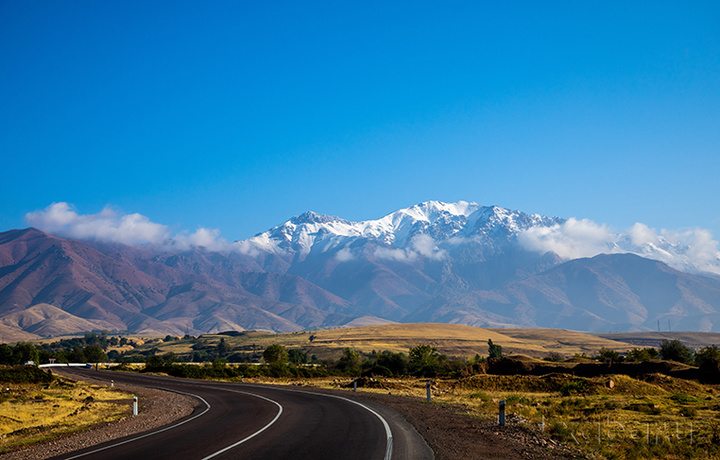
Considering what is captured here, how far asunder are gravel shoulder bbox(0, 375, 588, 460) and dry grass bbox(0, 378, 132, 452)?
5.17 ft

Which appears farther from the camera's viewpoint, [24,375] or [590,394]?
[24,375]

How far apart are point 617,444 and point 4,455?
19.8m

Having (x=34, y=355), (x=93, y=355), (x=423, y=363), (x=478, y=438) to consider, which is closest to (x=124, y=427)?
(x=478, y=438)

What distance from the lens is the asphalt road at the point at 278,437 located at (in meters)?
15.6

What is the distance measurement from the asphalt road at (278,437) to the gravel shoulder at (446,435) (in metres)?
0.75

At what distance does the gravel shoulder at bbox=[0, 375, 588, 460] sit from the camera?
631 inches

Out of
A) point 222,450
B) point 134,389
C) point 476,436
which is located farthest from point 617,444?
point 134,389

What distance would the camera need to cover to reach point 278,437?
1856 centimetres

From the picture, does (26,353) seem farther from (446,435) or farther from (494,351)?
(446,435)

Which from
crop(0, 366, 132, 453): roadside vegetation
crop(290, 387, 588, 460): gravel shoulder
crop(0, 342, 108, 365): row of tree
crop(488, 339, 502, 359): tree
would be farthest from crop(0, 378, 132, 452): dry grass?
crop(488, 339, 502, 359): tree

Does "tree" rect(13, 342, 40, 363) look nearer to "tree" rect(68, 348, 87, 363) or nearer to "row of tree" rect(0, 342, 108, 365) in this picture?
"row of tree" rect(0, 342, 108, 365)

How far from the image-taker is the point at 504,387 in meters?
46.0

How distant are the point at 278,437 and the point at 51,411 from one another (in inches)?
821

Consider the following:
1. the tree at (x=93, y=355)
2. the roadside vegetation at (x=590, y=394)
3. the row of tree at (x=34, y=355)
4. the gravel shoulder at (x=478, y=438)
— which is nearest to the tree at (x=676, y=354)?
the roadside vegetation at (x=590, y=394)
